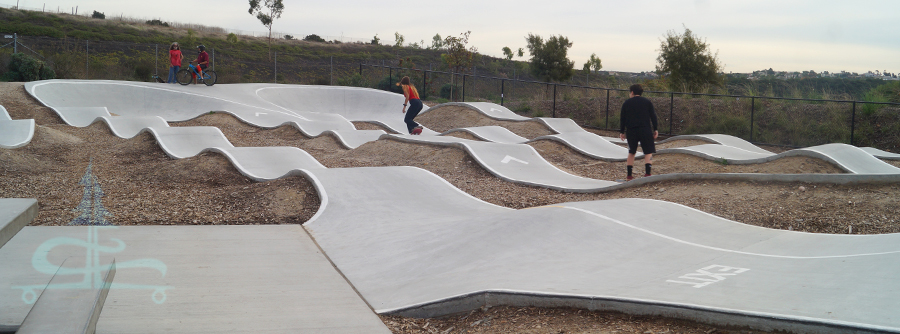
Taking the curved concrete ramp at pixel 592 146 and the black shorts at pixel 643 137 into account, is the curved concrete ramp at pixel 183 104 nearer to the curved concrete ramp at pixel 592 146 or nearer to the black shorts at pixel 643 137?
the curved concrete ramp at pixel 592 146

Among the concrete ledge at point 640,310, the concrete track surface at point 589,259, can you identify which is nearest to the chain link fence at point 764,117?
the concrete track surface at point 589,259

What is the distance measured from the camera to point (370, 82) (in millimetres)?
30953

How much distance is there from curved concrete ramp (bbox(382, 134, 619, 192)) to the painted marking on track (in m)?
4.46

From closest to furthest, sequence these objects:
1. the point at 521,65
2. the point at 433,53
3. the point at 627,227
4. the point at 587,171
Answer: the point at 627,227
the point at 587,171
the point at 521,65
the point at 433,53

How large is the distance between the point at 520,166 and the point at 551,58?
111 feet

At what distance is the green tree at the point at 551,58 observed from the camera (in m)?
43.0

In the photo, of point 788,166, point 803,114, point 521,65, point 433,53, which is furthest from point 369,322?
point 433,53

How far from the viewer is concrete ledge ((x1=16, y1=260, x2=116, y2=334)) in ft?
8.05

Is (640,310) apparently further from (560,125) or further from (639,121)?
(560,125)

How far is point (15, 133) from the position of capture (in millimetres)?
11883

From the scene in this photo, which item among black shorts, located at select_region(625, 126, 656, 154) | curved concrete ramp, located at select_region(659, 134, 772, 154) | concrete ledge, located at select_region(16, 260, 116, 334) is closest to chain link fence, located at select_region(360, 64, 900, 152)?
curved concrete ramp, located at select_region(659, 134, 772, 154)

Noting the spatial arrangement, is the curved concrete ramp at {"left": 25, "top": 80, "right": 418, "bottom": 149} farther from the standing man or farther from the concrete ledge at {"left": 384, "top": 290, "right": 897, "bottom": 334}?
the concrete ledge at {"left": 384, "top": 290, "right": 897, "bottom": 334}

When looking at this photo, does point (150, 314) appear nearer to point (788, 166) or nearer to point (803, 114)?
point (788, 166)

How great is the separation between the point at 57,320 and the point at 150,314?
122cm
